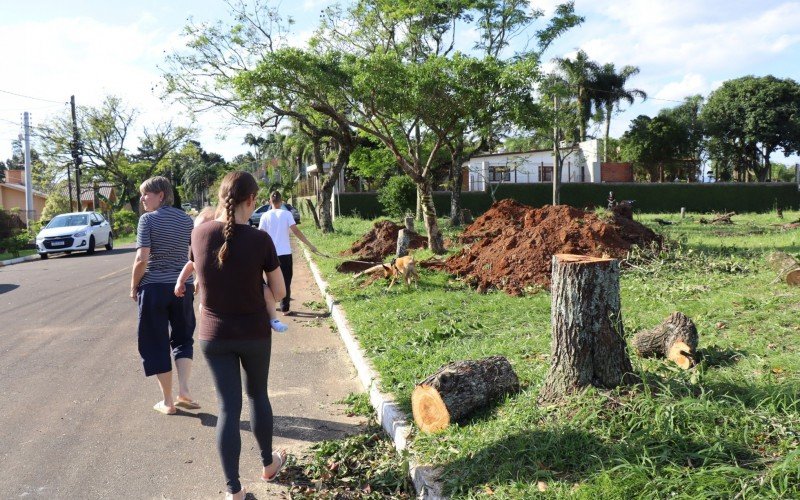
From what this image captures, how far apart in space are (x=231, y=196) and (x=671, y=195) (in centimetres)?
3942

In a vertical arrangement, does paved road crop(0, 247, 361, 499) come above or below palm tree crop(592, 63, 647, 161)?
below

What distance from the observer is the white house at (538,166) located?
4194 cm

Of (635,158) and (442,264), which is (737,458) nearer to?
(442,264)

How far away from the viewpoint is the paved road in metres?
4.05

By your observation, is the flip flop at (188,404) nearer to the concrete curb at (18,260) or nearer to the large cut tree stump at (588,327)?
the large cut tree stump at (588,327)

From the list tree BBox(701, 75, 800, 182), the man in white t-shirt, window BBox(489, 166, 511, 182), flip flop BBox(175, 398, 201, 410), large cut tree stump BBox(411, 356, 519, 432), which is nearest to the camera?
large cut tree stump BBox(411, 356, 519, 432)

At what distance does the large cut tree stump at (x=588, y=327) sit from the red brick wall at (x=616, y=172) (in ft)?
152

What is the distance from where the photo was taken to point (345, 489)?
152 inches

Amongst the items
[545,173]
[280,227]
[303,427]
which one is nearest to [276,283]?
[303,427]

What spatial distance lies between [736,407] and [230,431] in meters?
2.90

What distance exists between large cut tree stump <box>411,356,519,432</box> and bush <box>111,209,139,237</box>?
3827cm

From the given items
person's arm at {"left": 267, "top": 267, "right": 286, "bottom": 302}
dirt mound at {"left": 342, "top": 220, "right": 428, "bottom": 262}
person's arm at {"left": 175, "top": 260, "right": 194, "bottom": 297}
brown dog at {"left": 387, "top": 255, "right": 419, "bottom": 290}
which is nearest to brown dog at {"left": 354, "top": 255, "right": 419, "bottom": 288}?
brown dog at {"left": 387, "top": 255, "right": 419, "bottom": 290}

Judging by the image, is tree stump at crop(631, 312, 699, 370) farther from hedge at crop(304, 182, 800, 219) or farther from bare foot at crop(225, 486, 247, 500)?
hedge at crop(304, 182, 800, 219)

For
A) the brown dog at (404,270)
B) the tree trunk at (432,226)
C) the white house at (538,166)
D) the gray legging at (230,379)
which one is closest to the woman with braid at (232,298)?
the gray legging at (230,379)
